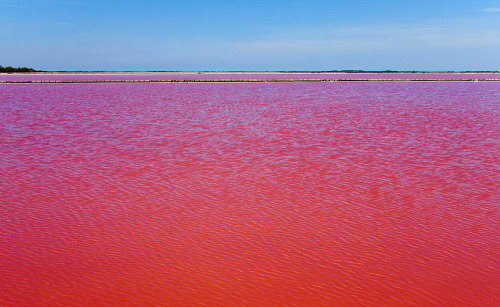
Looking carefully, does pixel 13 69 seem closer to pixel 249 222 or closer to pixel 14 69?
pixel 14 69

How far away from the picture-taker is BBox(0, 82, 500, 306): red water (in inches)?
226

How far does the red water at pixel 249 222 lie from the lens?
5742 mm

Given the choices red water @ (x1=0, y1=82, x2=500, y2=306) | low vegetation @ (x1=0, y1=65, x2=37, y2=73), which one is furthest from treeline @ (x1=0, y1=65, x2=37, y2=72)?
red water @ (x1=0, y1=82, x2=500, y2=306)

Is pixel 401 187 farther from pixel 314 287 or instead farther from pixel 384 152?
pixel 314 287

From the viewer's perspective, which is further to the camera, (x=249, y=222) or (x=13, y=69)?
(x=13, y=69)

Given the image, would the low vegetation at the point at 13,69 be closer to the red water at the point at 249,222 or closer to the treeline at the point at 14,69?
the treeline at the point at 14,69

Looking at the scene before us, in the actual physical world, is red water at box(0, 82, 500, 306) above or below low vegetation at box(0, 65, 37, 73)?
below

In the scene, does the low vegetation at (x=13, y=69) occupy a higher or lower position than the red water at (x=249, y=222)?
higher

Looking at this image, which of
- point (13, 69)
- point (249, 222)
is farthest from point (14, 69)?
point (249, 222)

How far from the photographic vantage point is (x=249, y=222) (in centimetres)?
802

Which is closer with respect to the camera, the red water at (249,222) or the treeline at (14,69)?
the red water at (249,222)

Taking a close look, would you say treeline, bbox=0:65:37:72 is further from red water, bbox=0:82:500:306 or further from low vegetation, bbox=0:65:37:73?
red water, bbox=0:82:500:306

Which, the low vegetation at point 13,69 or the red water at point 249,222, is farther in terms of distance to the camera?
the low vegetation at point 13,69

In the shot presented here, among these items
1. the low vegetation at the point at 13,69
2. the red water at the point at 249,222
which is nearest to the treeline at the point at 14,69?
the low vegetation at the point at 13,69
